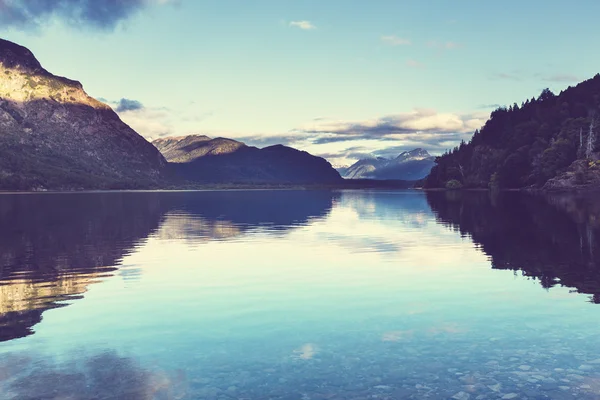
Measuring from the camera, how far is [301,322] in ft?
86.9

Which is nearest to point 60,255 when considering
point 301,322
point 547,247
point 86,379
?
point 301,322

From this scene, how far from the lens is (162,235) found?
70.4m

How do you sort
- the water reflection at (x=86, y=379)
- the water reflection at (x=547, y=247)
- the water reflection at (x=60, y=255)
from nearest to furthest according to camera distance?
the water reflection at (x=86, y=379) < the water reflection at (x=60, y=255) < the water reflection at (x=547, y=247)

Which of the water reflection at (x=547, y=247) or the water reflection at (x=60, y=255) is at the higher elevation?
the water reflection at (x=60, y=255)

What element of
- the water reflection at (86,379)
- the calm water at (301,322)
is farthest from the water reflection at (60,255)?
the water reflection at (86,379)

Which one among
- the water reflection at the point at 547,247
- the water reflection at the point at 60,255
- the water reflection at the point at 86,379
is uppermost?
the water reflection at the point at 60,255

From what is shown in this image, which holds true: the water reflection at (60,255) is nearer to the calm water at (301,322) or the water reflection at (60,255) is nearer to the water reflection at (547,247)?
the calm water at (301,322)

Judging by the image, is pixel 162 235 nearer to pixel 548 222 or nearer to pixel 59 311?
pixel 59 311

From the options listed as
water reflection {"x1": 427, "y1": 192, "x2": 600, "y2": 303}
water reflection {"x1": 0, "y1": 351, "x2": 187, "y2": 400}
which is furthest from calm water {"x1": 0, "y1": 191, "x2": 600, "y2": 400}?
water reflection {"x1": 427, "y1": 192, "x2": 600, "y2": 303}

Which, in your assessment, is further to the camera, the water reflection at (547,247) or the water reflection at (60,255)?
the water reflection at (547,247)

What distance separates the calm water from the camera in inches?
707

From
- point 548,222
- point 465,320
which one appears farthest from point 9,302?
point 548,222

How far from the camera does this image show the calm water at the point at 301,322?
59.0ft

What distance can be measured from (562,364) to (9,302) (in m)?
28.9
